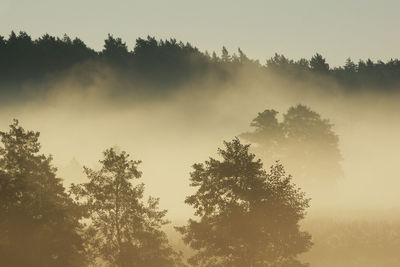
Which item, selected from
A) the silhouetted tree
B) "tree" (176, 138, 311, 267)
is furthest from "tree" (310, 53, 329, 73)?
"tree" (176, 138, 311, 267)

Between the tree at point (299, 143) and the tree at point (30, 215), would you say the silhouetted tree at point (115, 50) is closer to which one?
the tree at point (299, 143)

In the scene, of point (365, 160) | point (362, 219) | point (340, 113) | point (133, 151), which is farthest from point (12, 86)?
point (362, 219)

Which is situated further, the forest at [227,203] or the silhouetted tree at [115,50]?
the silhouetted tree at [115,50]

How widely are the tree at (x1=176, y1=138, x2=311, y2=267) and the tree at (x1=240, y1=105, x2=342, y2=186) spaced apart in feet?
84.1

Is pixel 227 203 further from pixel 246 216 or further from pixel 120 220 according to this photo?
pixel 120 220

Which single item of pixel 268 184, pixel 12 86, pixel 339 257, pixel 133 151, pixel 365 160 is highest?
pixel 12 86

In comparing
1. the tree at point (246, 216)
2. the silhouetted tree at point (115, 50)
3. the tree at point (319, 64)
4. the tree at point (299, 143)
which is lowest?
the tree at point (246, 216)

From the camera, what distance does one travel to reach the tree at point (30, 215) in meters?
22.4

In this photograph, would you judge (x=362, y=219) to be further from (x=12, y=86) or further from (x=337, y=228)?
(x=12, y=86)

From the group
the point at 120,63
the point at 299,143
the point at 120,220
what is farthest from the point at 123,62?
the point at 120,220

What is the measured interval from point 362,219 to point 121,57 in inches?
6339

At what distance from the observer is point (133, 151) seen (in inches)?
6973

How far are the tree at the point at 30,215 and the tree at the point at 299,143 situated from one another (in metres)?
29.3

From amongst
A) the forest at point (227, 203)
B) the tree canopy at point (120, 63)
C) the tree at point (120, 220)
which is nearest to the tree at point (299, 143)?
the forest at point (227, 203)
